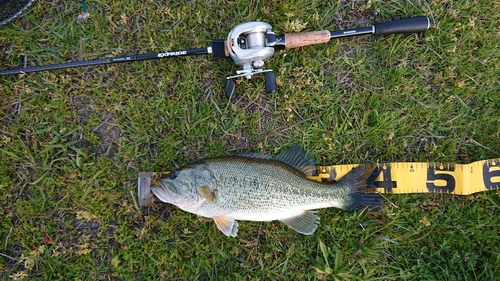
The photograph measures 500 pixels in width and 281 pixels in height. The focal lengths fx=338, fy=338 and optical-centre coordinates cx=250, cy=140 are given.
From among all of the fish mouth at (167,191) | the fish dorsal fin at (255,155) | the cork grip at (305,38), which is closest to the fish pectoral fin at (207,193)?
the fish mouth at (167,191)

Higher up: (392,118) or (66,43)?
(66,43)

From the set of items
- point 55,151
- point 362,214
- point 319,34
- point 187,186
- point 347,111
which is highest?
point 319,34

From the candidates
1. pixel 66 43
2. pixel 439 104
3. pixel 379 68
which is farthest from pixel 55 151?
pixel 439 104

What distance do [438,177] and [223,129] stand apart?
7.34 ft

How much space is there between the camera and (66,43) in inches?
141

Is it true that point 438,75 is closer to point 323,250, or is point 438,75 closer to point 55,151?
point 323,250

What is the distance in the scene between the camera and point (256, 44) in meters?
3.01

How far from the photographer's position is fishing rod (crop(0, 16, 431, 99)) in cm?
301

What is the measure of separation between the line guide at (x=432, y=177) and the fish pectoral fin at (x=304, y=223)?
1.32ft

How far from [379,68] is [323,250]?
78.1 inches

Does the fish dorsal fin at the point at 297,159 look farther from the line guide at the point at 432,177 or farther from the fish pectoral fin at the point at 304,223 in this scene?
the fish pectoral fin at the point at 304,223

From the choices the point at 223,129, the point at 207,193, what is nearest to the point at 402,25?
the point at 223,129

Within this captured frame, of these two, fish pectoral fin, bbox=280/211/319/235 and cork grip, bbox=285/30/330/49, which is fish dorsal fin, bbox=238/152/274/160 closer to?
fish pectoral fin, bbox=280/211/319/235

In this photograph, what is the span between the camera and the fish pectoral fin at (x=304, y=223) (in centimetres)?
322
